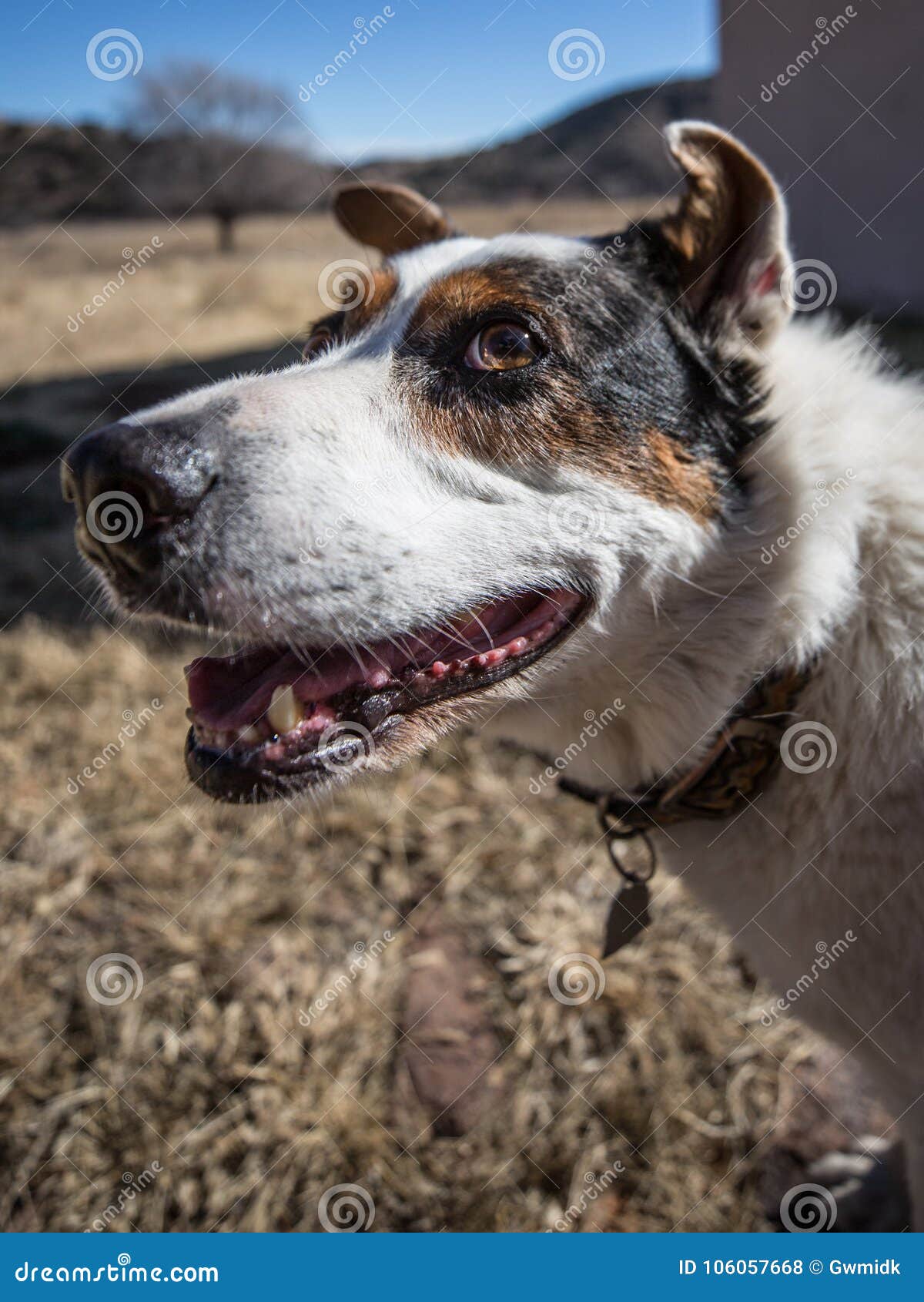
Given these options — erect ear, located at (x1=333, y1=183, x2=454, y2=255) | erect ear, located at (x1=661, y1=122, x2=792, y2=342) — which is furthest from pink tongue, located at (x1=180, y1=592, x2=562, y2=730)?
erect ear, located at (x1=333, y1=183, x2=454, y2=255)

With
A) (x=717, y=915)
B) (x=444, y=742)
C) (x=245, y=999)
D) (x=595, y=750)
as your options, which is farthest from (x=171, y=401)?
(x=444, y=742)

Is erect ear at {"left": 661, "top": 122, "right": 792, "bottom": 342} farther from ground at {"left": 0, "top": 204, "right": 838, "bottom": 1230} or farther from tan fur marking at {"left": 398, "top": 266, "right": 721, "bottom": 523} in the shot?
ground at {"left": 0, "top": 204, "right": 838, "bottom": 1230}

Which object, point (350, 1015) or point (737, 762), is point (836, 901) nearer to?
point (737, 762)

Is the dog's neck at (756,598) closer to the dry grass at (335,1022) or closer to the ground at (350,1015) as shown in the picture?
the ground at (350,1015)

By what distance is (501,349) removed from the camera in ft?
6.23

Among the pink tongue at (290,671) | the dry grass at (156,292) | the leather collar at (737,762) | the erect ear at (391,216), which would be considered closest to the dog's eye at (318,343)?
the erect ear at (391,216)

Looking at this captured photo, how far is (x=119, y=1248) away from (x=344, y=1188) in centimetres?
58

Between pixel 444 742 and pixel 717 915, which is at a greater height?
pixel 717 915

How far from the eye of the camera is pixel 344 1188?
7.80 feet

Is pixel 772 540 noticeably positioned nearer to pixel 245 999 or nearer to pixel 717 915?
pixel 717 915

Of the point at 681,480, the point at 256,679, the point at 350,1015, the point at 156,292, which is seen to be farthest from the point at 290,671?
the point at 156,292

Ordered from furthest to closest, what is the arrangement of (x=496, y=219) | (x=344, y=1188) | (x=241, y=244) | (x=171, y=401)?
(x=241, y=244) → (x=496, y=219) → (x=344, y=1188) → (x=171, y=401)

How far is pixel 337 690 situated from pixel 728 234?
1326 mm

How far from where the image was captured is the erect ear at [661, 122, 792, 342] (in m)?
1.82
